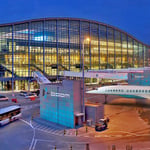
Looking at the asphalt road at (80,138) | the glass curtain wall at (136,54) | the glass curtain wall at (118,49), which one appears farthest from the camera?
the glass curtain wall at (136,54)

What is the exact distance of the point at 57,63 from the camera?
79.9m

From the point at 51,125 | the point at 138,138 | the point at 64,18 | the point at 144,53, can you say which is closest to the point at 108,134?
the point at 138,138

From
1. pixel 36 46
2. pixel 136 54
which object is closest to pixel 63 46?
pixel 36 46

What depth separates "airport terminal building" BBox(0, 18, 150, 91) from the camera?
233ft

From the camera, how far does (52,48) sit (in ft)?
261

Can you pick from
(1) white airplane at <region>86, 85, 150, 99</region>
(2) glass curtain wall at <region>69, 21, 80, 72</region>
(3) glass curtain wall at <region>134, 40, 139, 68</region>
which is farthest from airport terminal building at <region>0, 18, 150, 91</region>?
(1) white airplane at <region>86, 85, 150, 99</region>

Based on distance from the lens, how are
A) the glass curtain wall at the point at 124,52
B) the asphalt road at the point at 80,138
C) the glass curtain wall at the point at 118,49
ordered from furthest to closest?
the glass curtain wall at the point at 124,52 < the glass curtain wall at the point at 118,49 < the asphalt road at the point at 80,138

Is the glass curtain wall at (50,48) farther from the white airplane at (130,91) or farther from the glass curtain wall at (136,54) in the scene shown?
the glass curtain wall at (136,54)

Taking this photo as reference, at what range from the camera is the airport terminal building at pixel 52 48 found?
233 ft

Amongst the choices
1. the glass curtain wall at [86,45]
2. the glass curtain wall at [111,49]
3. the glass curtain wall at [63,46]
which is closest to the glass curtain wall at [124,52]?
the glass curtain wall at [111,49]

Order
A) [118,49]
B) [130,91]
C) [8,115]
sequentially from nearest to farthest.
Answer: [8,115] < [130,91] < [118,49]

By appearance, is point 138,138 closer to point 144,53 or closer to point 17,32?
point 17,32

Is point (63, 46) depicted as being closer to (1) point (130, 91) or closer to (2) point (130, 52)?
(2) point (130, 52)

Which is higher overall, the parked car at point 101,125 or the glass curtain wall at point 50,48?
the glass curtain wall at point 50,48
